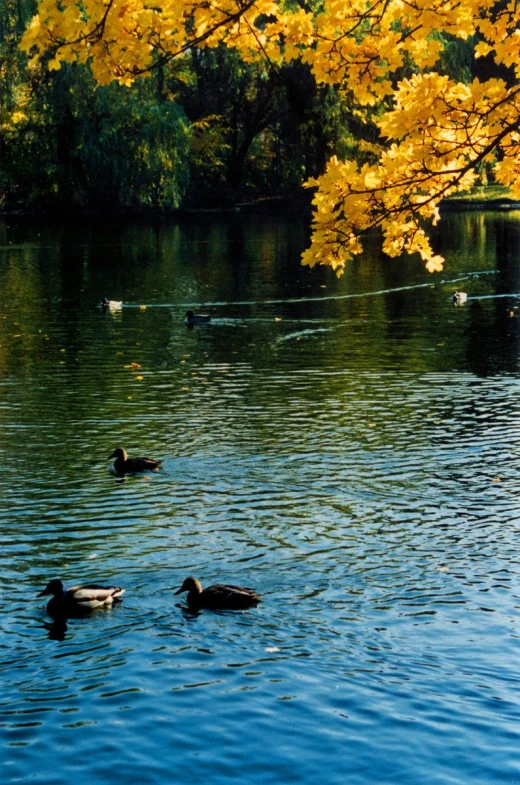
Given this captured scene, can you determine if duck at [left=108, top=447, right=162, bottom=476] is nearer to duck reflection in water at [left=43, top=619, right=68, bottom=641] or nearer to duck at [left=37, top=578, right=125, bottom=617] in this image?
duck at [left=37, top=578, right=125, bottom=617]

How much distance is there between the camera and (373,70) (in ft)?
31.5

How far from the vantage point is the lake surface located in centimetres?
991

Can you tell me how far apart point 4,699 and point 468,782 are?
411 centimetres

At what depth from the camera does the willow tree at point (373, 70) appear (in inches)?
336

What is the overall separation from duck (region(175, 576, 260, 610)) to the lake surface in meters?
0.16

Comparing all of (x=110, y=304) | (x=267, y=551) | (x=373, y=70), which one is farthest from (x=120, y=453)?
(x=110, y=304)

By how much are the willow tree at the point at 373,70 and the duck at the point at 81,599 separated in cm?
476

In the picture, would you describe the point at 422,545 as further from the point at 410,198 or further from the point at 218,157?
the point at 218,157

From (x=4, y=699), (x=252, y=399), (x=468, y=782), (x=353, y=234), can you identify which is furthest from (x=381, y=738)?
(x=252, y=399)

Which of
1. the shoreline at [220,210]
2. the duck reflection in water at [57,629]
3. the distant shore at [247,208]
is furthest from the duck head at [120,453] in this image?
the distant shore at [247,208]

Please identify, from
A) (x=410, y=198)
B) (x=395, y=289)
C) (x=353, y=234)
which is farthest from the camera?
(x=395, y=289)

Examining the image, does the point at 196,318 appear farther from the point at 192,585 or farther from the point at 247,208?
the point at 247,208

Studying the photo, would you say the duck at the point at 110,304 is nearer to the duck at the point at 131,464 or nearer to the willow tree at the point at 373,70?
the duck at the point at 131,464

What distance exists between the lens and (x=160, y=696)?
35.0ft
